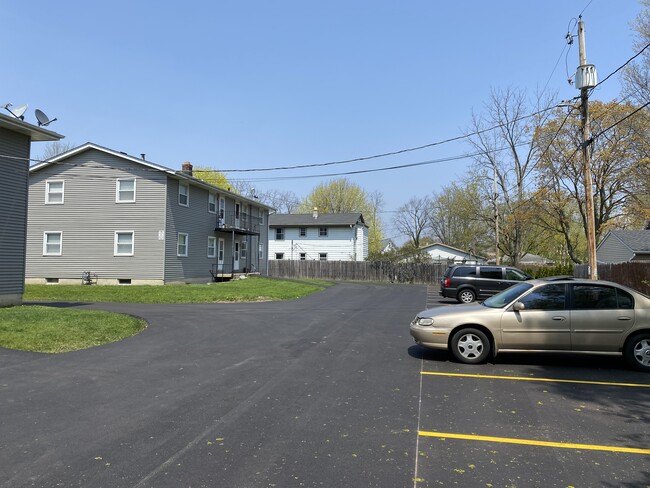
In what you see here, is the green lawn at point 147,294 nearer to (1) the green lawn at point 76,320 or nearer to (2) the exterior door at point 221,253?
(1) the green lawn at point 76,320

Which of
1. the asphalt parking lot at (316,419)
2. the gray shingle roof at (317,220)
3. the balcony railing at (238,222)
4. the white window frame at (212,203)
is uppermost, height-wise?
the gray shingle roof at (317,220)

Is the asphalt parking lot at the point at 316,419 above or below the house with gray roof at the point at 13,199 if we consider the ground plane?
below

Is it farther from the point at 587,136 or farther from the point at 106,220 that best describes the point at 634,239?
the point at 106,220

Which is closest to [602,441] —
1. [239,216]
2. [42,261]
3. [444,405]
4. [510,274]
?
[444,405]

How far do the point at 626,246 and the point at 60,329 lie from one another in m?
35.5

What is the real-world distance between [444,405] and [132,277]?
23238mm

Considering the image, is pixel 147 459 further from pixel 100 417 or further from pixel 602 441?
pixel 602 441

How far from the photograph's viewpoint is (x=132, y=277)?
25.5 metres

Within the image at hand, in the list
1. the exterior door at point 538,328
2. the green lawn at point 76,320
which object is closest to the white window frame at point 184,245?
the green lawn at point 76,320

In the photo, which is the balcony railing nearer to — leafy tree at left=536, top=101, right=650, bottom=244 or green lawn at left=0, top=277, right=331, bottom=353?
green lawn at left=0, top=277, right=331, bottom=353

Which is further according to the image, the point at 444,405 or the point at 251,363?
the point at 251,363

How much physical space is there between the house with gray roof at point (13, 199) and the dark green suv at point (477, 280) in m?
16.6

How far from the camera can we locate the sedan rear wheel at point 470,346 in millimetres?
7855

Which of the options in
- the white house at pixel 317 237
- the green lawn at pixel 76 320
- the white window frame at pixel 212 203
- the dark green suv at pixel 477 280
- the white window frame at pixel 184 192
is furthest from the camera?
the white house at pixel 317 237
